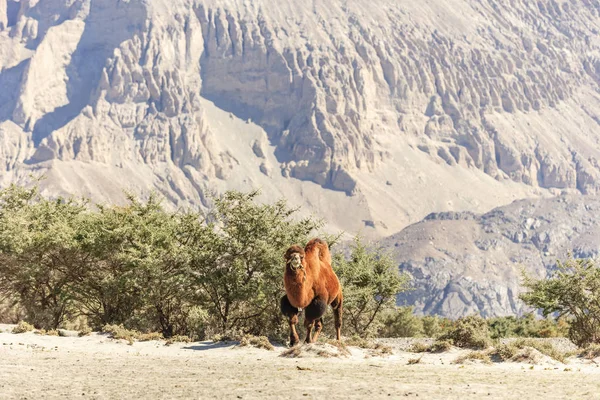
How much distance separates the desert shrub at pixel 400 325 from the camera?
186ft

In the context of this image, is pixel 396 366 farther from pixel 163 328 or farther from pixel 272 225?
pixel 163 328

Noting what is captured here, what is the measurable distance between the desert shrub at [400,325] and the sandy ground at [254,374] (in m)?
33.2

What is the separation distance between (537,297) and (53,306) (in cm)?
2262

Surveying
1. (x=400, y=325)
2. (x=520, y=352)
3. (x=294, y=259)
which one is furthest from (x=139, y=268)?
(x=400, y=325)

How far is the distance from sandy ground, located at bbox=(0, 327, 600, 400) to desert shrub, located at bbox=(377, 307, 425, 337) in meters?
33.2

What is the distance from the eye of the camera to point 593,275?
3278cm

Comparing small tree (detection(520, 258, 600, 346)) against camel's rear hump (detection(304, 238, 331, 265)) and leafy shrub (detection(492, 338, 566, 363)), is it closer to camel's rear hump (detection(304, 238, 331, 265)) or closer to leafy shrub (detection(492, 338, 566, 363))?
leafy shrub (detection(492, 338, 566, 363))

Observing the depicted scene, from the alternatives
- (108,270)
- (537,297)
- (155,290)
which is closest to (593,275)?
(537,297)

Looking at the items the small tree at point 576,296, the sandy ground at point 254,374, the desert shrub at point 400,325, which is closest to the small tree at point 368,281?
the small tree at point 576,296

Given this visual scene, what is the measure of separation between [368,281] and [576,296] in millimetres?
9900

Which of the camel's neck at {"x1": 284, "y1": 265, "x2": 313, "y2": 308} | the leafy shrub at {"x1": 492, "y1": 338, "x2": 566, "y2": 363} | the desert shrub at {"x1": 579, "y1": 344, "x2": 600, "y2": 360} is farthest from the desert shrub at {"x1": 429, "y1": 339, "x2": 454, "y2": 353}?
the camel's neck at {"x1": 284, "y1": 265, "x2": 313, "y2": 308}

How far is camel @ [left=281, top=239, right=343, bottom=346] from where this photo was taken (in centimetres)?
2194

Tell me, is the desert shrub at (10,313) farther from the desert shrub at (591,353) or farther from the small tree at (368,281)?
the desert shrub at (591,353)

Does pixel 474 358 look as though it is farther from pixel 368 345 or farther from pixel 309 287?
pixel 309 287
